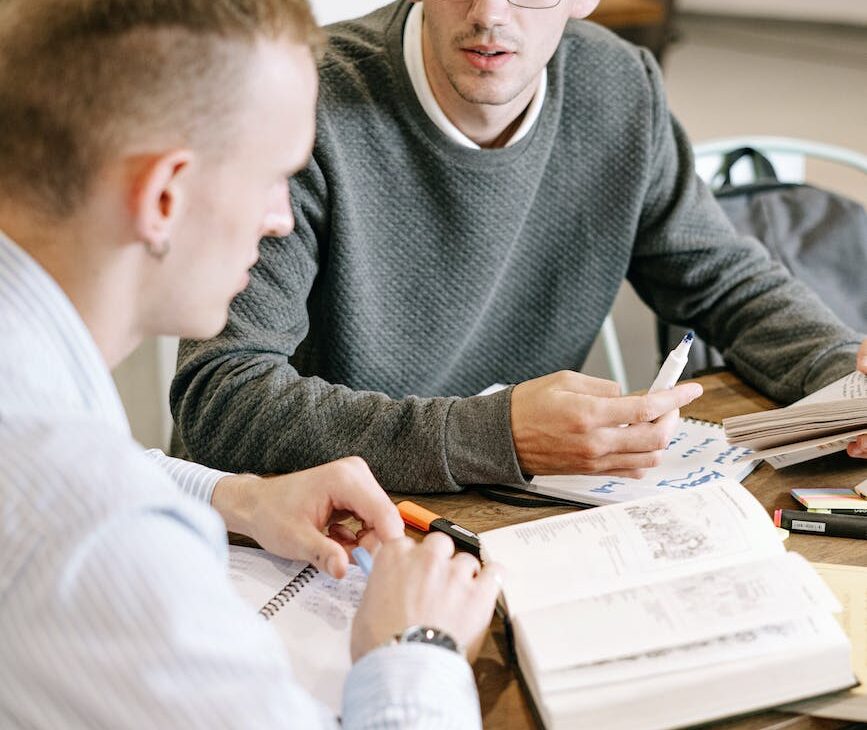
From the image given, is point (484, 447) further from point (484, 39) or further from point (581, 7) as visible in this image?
point (581, 7)

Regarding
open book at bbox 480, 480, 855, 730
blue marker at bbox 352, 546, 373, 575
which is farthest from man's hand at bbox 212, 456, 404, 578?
open book at bbox 480, 480, 855, 730

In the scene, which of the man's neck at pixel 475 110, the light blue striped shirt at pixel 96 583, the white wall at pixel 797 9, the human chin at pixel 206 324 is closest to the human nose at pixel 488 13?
the man's neck at pixel 475 110

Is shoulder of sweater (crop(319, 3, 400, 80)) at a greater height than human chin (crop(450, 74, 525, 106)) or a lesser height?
greater

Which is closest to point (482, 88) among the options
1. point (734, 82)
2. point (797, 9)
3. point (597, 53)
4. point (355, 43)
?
point (355, 43)

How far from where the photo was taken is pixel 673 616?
0.82m

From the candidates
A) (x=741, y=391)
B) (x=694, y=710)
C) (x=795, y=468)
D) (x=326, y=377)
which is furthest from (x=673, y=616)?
(x=326, y=377)

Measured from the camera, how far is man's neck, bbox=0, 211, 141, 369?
725 millimetres

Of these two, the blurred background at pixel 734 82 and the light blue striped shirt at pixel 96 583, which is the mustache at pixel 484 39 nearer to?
the blurred background at pixel 734 82

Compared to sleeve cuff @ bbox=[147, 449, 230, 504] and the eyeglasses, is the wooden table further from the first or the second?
the eyeglasses

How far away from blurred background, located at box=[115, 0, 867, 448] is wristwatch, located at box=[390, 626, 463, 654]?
4.48 feet

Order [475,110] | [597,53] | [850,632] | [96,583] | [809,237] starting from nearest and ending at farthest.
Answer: [96,583], [850,632], [475,110], [597,53], [809,237]

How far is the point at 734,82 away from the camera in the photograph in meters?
3.09

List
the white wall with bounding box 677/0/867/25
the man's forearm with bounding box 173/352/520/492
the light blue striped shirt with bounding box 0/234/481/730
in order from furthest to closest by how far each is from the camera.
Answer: the white wall with bounding box 677/0/867/25 → the man's forearm with bounding box 173/352/520/492 → the light blue striped shirt with bounding box 0/234/481/730

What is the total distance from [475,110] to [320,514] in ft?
2.33
